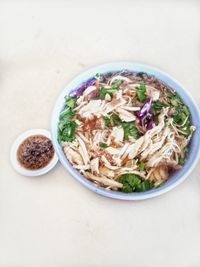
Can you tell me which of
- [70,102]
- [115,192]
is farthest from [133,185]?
[70,102]

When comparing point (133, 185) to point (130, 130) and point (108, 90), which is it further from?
point (108, 90)

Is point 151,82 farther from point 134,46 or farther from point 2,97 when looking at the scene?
point 2,97

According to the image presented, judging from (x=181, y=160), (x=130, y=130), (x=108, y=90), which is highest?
(x=108, y=90)

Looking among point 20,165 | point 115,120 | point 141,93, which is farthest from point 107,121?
point 20,165

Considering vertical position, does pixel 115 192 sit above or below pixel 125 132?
below

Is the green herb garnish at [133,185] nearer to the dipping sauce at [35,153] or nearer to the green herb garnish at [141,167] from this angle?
the green herb garnish at [141,167]

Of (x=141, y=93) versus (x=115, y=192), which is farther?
(x=141, y=93)
